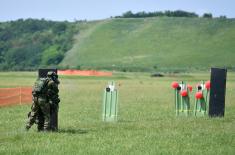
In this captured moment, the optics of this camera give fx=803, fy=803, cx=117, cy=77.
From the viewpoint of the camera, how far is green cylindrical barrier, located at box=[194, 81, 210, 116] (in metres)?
27.6

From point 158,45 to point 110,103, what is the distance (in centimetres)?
15516

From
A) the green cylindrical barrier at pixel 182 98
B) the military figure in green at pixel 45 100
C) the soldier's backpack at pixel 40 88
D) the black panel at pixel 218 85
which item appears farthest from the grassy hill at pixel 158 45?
the soldier's backpack at pixel 40 88

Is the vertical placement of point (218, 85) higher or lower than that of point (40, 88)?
lower

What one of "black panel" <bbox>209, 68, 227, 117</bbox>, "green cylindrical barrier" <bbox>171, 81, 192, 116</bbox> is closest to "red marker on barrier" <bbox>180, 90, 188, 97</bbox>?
"green cylindrical barrier" <bbox>171, 81, 192, 116</bbox>

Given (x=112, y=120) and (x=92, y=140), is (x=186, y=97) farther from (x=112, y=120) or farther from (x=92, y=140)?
(x=92, y=140)

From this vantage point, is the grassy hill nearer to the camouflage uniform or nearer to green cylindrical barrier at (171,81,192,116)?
green cylindrical barrier at (171,81,192,116)

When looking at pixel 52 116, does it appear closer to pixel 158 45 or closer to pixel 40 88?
pixel 40 88

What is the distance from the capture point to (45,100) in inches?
807

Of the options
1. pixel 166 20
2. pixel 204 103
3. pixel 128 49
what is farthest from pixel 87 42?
pixel 204 103

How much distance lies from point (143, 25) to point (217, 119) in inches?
6865

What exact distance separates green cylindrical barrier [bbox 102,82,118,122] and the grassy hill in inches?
5035

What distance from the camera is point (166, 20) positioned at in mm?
199125

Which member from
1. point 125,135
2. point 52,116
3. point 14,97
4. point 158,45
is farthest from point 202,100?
point 158,45

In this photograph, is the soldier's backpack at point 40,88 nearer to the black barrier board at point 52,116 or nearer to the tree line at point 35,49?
the black barrier board at point 52,116
